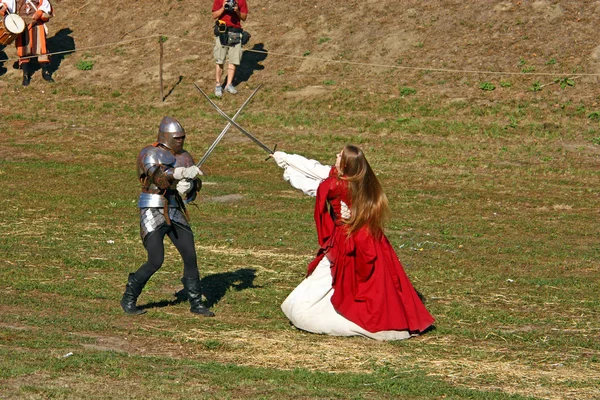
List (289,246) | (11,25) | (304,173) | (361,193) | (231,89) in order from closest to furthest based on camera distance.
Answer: (361,193)
(304,173)
(289,246)
(231,89)
(11,25)

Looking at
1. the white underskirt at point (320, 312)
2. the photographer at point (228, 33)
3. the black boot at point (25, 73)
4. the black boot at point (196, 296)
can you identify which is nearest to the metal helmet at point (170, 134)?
the black boot at point (196, 296)

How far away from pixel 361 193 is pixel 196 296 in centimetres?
204

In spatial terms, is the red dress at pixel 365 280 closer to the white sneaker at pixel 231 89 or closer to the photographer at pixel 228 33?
the photographer at pixel 228 33

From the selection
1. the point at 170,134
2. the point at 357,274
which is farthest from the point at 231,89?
the point at 357,274

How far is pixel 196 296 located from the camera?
970cm

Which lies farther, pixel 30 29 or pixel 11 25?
pixel 30 29

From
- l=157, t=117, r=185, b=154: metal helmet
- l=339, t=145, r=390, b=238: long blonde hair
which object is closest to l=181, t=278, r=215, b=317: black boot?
l=157, t=117, r=185, b=154: metal helmet

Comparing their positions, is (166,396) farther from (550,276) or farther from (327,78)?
(327,78)

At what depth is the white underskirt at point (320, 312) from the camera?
9.00 m

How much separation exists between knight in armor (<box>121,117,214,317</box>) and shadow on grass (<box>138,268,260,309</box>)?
50 centimetres

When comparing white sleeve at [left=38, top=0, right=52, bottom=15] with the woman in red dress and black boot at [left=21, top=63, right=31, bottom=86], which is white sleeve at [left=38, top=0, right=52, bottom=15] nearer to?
black boot at [left=21, top=63, right=31, bottom=86]

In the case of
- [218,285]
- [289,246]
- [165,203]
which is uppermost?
[165,203]

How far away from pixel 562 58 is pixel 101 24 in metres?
12.9

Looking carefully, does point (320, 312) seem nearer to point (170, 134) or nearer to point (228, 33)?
point (170, 134)
